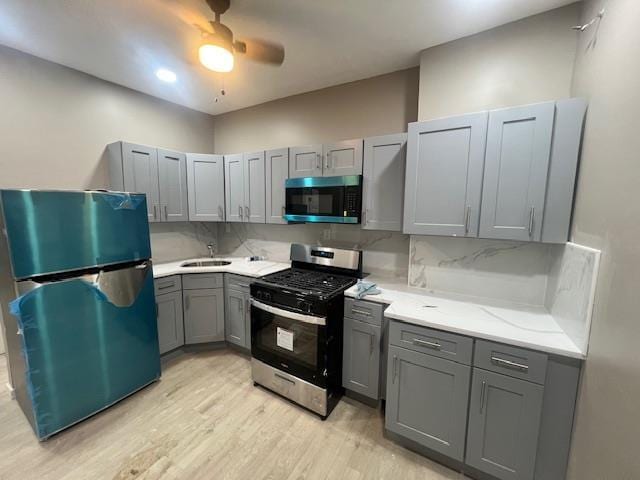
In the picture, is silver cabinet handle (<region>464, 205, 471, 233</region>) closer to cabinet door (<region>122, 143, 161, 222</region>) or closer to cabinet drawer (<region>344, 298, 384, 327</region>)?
cabinet drawer (<region>344, 298, 384, 327</region>)

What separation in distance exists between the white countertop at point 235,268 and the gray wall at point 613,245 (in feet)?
7.83

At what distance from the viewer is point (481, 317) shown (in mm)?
1653

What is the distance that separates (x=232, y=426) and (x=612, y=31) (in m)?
3.29

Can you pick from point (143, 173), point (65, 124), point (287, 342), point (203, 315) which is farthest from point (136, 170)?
point (287, 342)

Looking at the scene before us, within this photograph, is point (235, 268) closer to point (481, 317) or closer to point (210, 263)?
point (210, 263)

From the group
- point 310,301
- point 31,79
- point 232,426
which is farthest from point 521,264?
point 31,79

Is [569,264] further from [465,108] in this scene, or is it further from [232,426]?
[232,426]

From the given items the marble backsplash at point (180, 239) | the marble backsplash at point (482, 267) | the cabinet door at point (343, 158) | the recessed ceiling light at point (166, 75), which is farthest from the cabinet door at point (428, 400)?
the recessed ceiling light at point (166, 75)

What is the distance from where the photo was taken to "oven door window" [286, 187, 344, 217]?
90.9 inches

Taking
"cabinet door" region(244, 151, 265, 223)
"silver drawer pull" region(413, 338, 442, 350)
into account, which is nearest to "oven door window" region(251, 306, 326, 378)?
"silver drawer pull" region(413, 338, 442, 350)

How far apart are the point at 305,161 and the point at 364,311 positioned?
1.56 meters

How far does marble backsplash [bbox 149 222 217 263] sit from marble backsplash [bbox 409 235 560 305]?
9.43 feet

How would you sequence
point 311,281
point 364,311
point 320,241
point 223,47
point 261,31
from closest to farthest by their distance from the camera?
point 223,47 → point 261,31 → point 364,311 → point 311,281 → point 320,241

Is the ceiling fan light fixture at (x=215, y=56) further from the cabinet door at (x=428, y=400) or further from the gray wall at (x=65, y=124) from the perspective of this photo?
the cabinet door at (x=428, y=400)
